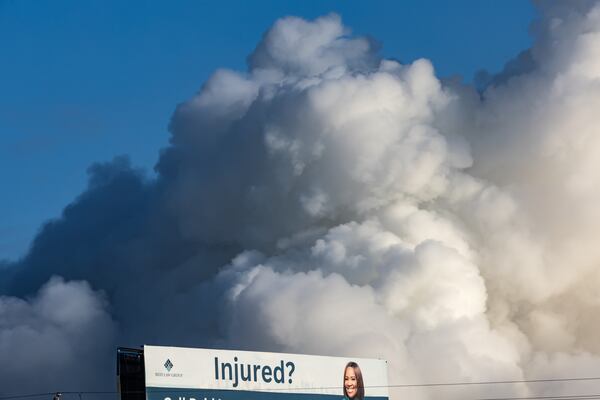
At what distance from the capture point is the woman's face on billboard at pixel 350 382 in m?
118

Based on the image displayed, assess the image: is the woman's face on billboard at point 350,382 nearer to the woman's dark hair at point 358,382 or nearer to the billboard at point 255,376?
the billboard at point 255,376

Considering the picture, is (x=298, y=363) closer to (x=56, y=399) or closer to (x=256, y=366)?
(x=256, y=366)

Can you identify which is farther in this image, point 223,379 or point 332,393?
point 332,393

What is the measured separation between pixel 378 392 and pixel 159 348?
24059 millimetres

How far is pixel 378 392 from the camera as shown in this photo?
395 feet

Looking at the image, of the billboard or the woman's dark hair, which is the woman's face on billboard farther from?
the woman's dark hair

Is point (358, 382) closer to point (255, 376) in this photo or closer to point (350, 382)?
point (350, 382)

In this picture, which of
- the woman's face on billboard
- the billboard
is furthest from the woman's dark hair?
the woman's face on billboard

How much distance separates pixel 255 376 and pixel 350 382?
424 inches

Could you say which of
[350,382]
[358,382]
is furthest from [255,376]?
[358,382]

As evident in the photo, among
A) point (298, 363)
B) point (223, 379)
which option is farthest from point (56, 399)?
point (298, 363)

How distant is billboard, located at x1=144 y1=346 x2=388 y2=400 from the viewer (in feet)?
336

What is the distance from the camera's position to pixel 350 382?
11806 cm

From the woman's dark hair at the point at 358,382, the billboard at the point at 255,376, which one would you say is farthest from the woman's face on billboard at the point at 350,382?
the woman's dark hair at the point at 358,382
